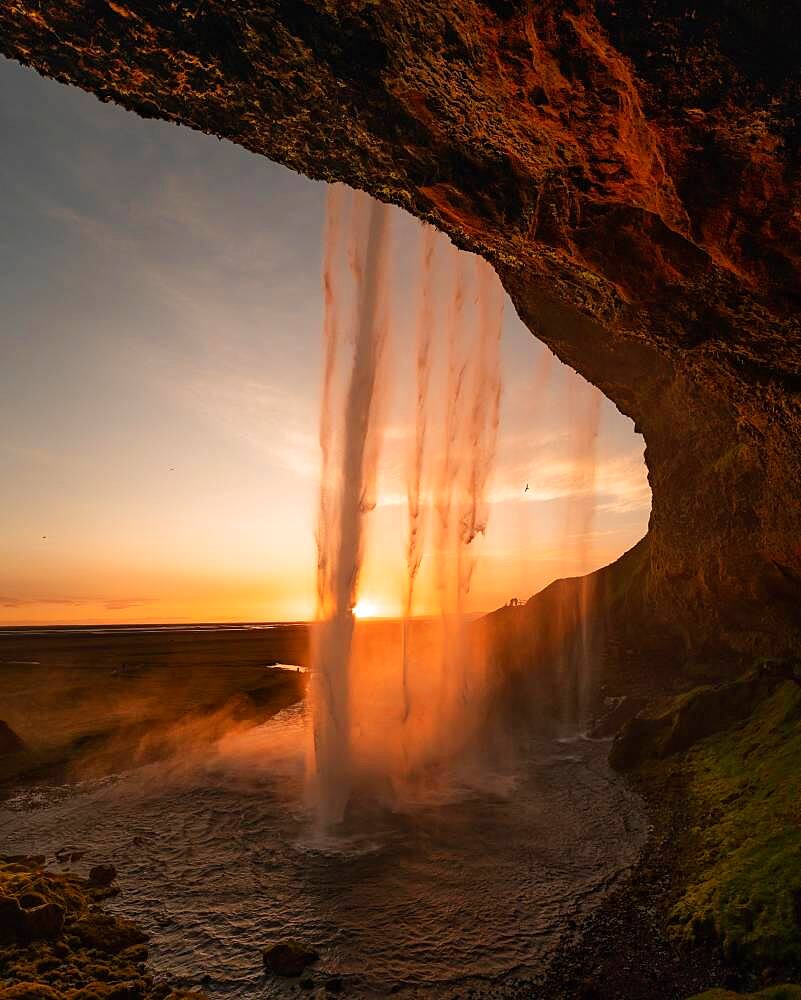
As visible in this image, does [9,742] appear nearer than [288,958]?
No

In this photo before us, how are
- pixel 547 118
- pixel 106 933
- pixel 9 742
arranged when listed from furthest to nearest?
pixel 9 742
pixel 106 933
pixel 547 118

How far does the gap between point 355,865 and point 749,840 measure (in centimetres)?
877

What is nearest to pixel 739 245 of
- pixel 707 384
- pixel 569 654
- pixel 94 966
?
pixel 707 384

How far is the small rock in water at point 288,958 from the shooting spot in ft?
28.8

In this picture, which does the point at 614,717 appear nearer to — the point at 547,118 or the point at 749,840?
the point at 749,840

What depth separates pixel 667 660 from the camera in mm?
26984

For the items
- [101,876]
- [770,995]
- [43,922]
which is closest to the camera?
[770,995]

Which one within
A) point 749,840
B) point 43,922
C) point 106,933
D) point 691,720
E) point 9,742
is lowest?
point 9,742

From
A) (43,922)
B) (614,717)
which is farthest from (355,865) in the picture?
(614,717)

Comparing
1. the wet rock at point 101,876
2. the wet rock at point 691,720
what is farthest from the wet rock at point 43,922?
the wet rock at point 691,720

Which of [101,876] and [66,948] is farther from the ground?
[66,948]

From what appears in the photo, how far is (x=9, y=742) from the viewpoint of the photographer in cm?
2180

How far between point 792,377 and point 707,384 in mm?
1967

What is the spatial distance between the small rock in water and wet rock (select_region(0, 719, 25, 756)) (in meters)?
18.8
